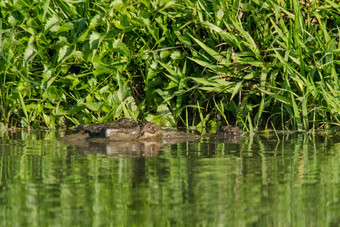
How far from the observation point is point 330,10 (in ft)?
21.5

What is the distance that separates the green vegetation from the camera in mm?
6219

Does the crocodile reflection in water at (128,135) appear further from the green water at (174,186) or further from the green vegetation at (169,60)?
the green vegetation at (169,60)

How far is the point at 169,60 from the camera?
21.8 ft

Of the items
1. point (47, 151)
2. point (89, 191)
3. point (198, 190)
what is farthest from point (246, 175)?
point (47, 151)

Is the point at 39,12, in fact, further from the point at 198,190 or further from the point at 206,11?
the point at 198,190

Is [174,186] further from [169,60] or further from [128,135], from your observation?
[169,60]

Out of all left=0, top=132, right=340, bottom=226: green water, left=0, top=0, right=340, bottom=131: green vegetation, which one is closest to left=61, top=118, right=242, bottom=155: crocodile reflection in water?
left=0, top=132, right=340, bottom=226: green water

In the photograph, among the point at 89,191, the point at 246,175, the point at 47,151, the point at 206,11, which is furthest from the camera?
the point at 206,11

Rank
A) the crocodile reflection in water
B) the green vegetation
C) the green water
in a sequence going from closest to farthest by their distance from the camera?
the green water < the crocodile reflection in water < the green vegetation

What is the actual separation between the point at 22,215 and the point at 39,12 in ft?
13.5

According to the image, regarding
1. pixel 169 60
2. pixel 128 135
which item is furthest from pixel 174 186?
pixel 169 60

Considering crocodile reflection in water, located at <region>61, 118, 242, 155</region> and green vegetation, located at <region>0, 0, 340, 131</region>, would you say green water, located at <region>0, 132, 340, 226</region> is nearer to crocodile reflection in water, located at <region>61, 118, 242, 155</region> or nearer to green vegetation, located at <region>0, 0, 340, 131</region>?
crocodile reflection in water, located at <region>61, 118, 242, 155</region>

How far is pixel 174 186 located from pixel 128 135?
2.25 meters

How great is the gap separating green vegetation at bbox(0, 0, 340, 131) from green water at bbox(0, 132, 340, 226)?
1.37 meters
